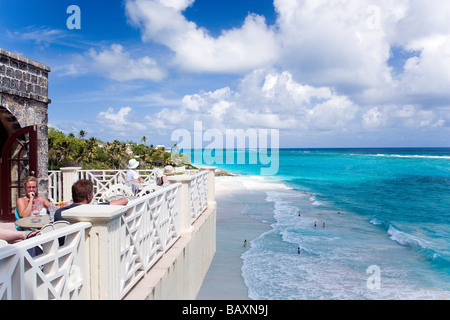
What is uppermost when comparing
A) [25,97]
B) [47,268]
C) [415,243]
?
[25,97]

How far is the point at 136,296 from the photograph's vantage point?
3.55m

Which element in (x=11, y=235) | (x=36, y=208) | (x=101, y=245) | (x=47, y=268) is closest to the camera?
(x=47, y=268)

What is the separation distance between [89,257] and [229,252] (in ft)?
44.9

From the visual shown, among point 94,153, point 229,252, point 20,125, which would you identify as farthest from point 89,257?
point 94,153

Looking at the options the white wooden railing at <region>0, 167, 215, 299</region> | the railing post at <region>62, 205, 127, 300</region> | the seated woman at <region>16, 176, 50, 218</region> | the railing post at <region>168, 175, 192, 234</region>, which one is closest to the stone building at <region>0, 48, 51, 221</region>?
the seated woman at <region>16, 176, 50, 218</region>

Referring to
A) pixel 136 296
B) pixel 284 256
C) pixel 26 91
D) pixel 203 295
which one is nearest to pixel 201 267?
pixel 136 296

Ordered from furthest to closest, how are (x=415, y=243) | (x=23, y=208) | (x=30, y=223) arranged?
(x=415, y=243) → (x=23, y=208) → (x=30, y=223)

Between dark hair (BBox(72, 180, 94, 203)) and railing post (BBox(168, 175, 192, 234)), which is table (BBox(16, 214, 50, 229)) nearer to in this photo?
dark hair (BBox(72, 180, 94, 203))

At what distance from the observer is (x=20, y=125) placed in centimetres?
714

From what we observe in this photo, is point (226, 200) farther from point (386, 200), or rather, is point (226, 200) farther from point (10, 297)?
point (10, 297)

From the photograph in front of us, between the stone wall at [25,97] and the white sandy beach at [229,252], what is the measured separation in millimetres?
6914

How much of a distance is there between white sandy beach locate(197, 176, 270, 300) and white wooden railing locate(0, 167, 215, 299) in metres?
7.66

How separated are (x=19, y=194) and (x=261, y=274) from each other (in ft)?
30.8

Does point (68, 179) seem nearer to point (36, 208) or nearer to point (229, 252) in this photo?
point (36, 208)
